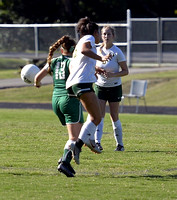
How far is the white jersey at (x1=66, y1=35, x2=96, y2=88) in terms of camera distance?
780cm

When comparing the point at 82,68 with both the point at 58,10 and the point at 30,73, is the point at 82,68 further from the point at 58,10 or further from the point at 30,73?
the point at 58,10

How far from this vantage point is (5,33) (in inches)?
1077

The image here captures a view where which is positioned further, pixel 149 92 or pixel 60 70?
pixel 149 92

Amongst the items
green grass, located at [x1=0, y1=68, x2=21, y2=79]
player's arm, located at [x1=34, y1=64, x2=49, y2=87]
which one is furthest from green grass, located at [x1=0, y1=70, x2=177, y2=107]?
player's arm, located at [x1=34, y1=64, x2=49, y2=87]

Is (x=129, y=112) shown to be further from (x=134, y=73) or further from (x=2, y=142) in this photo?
(x=2, y=142)

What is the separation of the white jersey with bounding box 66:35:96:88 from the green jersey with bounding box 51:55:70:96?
0.45ft

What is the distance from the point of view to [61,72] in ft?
26.2

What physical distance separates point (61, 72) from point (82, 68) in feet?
1.06

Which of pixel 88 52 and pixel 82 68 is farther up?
pixel 88 52

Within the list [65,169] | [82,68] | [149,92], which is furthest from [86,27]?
[149,92]

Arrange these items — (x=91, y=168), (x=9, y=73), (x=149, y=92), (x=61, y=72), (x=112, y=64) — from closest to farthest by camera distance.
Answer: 1. (x=61, y=72)
2. (x=91, y=168)
3. (x=112, y=64)
4. (x=149, y=92)
5. (x=9, y=73)

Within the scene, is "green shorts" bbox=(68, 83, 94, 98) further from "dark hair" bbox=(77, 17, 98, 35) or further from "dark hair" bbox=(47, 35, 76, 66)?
"dark hair" bbox=(77, 17, 98, 35)

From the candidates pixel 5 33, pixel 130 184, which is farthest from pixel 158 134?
pixel 5 33

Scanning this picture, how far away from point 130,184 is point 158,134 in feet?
18.3
